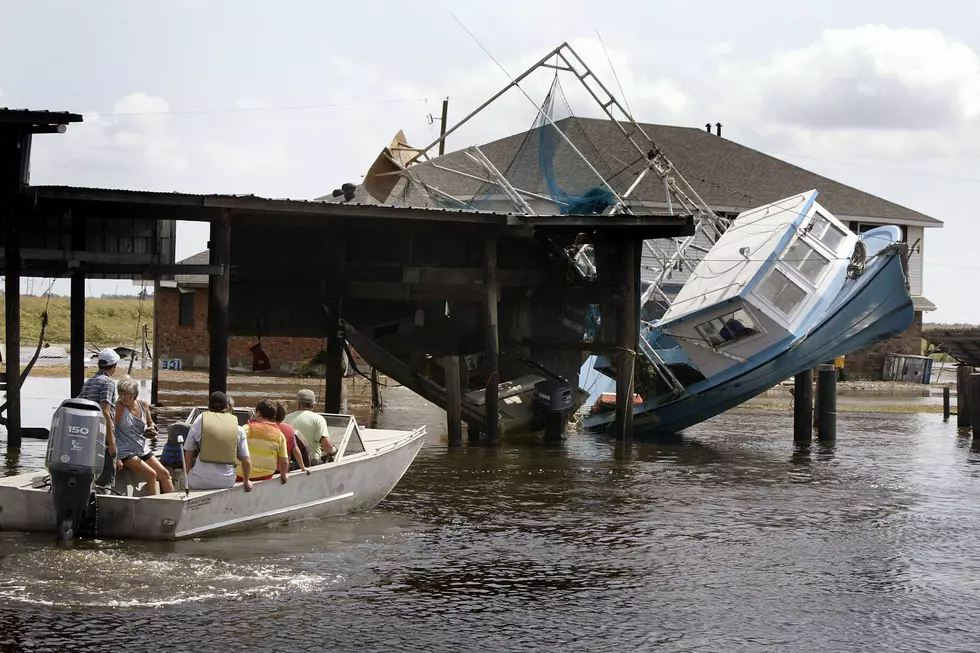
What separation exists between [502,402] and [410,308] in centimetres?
253

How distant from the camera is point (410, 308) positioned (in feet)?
84.3

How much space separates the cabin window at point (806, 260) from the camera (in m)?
26.8

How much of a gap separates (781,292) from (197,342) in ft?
78.9

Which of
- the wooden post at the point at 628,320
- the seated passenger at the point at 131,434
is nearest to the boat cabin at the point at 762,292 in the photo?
the wooden post at the point at 628,320

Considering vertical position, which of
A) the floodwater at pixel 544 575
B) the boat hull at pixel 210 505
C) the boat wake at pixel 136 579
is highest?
the boat hull at pixel 210 505

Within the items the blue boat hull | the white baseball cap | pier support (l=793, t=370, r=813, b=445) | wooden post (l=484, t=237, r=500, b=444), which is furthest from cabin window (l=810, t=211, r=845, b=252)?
the white baseball cap

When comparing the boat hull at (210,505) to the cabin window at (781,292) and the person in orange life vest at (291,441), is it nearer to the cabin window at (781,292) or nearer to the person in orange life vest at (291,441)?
the person in orange life vest at (291,441)

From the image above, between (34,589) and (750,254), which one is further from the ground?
(750,254)

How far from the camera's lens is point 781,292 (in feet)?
87.2

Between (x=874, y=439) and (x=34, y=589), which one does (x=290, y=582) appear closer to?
(x=34, y=589)

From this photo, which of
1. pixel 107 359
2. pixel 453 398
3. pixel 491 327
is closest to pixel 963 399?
pixel 491 327

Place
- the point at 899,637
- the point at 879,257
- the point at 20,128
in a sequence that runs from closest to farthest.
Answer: the point at 899,637 → the point at 20,128 → the point at 879,257

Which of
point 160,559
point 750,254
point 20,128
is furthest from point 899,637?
point 750,254

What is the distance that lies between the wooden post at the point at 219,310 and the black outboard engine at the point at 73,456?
769cm
